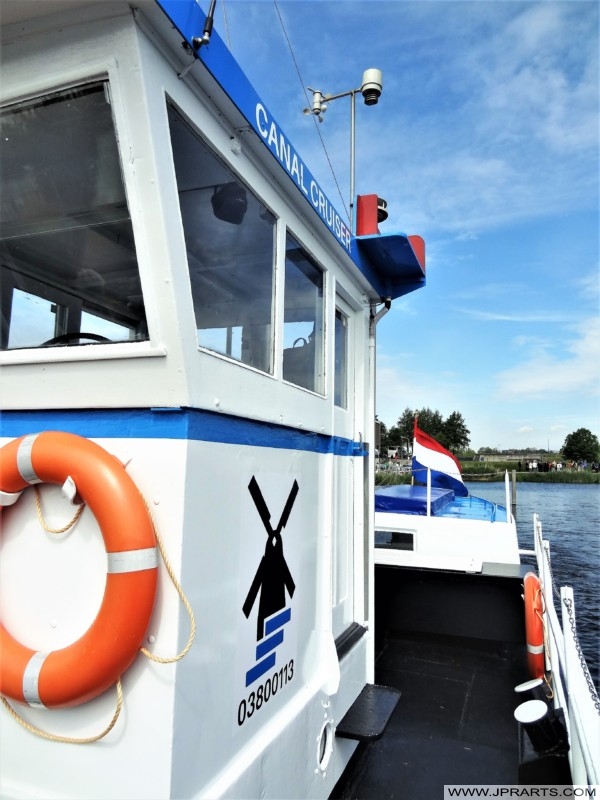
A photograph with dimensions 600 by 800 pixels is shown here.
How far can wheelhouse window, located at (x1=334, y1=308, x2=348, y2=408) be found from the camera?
3500 millimetres

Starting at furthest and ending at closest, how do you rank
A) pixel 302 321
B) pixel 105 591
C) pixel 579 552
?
1. pixel 579 552
2. pixel 302 321
3. pixel 105 591

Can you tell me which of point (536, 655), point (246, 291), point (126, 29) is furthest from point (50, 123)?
point (536, 655)

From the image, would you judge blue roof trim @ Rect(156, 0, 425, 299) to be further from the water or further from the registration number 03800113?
the water

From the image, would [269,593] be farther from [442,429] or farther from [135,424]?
[442,429]

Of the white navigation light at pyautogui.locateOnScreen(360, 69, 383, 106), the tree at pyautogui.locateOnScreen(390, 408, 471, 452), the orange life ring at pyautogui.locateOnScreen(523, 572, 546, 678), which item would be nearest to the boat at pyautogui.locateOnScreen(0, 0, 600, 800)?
the white navigation light at pyautogui.locateOnScreen(360, 69, 383, 106)

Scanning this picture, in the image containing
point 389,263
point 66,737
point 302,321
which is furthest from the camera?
point 389,263

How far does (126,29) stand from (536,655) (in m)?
4.66

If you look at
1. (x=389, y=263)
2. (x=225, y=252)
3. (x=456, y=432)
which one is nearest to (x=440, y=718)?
(x=389, y=263)

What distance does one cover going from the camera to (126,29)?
1.50 meters

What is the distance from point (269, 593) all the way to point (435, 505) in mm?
5619

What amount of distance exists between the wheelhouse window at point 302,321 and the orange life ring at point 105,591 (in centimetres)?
115

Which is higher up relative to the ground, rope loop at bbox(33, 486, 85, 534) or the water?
rope loop at bbox(33, 486, 85, 534)

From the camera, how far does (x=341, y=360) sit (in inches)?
142

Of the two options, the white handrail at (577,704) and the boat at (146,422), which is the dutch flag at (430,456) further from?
the boat at (146,422)
